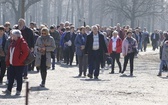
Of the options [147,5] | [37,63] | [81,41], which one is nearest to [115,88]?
[37,63]

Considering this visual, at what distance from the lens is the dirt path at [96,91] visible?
13.5 metres

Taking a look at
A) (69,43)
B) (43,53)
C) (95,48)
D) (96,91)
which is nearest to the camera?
(96,91)

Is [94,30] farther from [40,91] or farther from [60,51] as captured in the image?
[60,51]

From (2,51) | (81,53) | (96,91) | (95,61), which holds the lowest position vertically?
(96,91)

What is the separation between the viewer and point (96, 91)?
1559 cm

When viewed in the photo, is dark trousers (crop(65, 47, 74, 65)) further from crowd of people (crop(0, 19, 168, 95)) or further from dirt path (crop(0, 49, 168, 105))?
dirt path (crop(0, 49, 168, 105))

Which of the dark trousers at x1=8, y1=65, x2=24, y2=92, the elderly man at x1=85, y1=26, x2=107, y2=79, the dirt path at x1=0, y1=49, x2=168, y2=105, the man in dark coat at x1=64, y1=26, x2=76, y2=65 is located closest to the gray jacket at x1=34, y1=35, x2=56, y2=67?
the dirt path at x1=0, y1=49, x2=168, y2=105

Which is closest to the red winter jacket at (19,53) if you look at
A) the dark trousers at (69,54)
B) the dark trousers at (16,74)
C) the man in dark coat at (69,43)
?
the dark trousers at (16,74)

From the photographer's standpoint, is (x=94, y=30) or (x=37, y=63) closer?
(x=37, y=63)

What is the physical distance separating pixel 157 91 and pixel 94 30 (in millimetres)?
3899

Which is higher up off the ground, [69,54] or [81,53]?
[81,53]

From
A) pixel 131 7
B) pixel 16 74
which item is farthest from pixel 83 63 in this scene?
pixel 131 7

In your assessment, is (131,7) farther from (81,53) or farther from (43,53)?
(43,53)

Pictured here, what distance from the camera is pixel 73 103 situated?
43.3 ft
